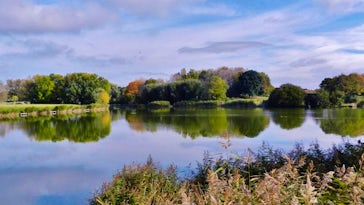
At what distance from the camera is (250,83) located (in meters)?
62.5

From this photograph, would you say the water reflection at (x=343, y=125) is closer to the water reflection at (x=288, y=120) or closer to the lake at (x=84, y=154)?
the lake at (x=84, y=154)

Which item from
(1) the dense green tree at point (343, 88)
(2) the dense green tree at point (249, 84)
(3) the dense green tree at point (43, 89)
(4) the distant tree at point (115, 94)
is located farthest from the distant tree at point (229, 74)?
(3) the dense green tree at point (43, 89)

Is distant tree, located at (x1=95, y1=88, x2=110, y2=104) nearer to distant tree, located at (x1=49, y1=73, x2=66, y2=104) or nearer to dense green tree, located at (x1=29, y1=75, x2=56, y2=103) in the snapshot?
distant tree, located at (x1=49, y1=73, x2=66, y2=104)

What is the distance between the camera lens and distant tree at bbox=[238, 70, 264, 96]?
206 ft

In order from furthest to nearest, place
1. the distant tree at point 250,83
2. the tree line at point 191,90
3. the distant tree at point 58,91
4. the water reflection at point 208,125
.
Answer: the distant tree at point 58,91 → the distant tree at point 250,83 → the tree line at point 191,90 → the water reflection at point 208,125

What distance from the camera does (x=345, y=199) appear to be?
2576mm

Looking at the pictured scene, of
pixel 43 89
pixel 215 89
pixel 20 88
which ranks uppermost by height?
pixel 20 88

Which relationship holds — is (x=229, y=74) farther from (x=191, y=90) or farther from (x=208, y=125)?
(x=208, y=125)

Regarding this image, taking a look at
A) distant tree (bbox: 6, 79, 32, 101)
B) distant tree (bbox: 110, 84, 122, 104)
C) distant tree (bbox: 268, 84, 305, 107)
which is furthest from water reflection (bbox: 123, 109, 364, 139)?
distant tree (bbox: 110, 84, 122, 104)

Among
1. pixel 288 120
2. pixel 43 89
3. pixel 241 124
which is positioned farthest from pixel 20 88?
pixel 241 124

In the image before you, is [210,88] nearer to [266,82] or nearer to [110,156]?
[266,82]

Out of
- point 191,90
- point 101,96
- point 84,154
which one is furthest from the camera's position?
point 101,96

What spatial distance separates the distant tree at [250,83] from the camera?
62781 millimetres

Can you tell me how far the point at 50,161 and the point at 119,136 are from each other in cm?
697
